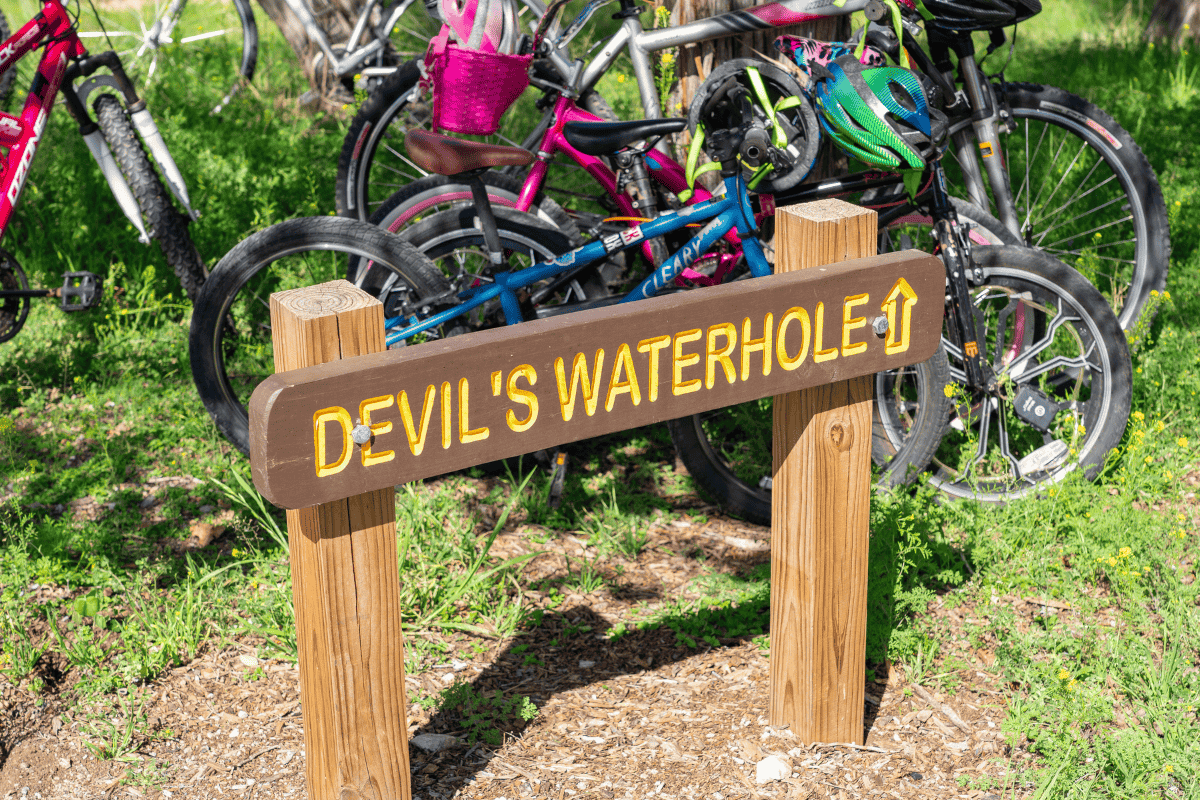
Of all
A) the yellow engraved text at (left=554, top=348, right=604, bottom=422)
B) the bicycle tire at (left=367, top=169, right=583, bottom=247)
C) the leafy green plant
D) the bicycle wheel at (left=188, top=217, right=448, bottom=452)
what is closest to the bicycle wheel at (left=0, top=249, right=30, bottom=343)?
the bicycle wheel at (left=188, top=217, right=448, bottom=452)

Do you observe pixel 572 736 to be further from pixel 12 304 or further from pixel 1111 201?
pixel 1111 201

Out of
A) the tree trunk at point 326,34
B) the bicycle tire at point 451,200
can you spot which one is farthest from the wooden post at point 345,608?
the tree trunk at point 326,34

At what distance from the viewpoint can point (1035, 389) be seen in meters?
4.06

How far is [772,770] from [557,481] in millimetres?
1479

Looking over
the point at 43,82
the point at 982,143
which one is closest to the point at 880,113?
the point at 982,143

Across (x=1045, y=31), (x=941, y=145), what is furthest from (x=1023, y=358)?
(x=1045, y=31)

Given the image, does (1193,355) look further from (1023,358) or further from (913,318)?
(913,318)

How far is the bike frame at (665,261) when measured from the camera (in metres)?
3.63

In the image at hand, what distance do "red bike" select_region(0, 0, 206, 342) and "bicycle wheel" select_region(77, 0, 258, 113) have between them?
0.67 ft

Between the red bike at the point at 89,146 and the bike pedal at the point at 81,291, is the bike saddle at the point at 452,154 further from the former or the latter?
the bike pedal at the point at 81,291

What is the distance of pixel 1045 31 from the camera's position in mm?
9562

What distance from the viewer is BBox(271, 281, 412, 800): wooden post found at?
206 centimetres

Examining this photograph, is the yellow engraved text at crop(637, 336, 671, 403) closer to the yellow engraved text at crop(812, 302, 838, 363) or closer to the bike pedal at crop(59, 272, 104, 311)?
the yellow engraved text at crop(812, 302, 838, 363)

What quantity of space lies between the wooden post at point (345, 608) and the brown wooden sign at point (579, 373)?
0.29 feet
